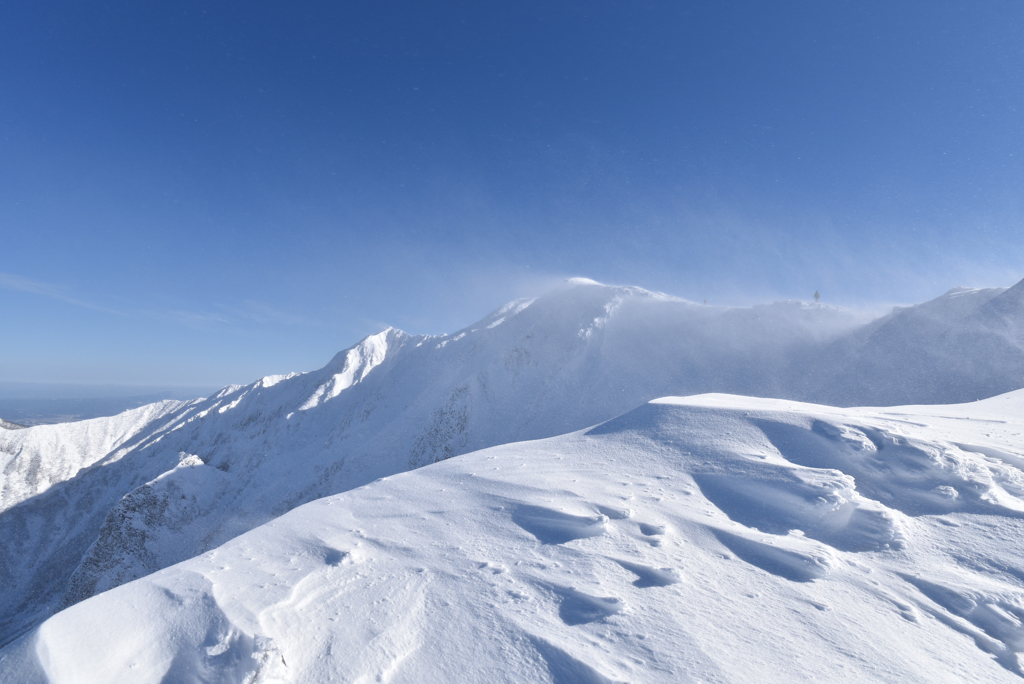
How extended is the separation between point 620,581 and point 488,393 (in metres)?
40.6

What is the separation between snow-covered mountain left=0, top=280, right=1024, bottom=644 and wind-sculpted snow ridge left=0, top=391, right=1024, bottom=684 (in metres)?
26.7

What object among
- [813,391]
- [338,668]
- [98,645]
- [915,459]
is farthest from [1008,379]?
[98,645]

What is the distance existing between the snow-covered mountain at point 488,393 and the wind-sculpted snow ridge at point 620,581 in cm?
2673

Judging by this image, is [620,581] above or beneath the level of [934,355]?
beneath

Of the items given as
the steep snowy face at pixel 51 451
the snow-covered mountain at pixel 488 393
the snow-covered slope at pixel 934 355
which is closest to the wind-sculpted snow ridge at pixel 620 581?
the snow-covered slope at pixel 934 355

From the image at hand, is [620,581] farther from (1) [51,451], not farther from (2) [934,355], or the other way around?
(1) [51,451]

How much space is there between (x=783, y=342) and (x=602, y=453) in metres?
35.5

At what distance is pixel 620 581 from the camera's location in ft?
13.9

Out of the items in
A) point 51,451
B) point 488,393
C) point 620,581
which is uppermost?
point 620,581

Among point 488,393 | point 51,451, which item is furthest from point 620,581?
point 51,451

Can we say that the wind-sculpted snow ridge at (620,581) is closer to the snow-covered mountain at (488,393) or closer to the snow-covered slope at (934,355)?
the snow-covered slope at (934,355)

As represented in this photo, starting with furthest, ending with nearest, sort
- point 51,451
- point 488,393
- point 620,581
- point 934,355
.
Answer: point 51,451 < point 488,393 < point 934,355 < point 620,581

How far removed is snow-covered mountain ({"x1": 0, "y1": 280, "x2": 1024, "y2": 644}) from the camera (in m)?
28.8

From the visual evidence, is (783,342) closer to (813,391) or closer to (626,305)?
(813,391)
